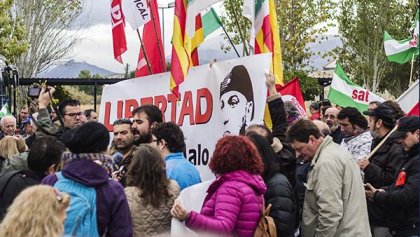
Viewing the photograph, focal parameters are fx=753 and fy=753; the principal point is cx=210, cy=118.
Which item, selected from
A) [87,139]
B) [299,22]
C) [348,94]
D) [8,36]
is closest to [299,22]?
[299,22]

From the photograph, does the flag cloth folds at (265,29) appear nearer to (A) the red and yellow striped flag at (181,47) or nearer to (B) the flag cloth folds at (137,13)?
(A) the red and yellow striped flag at (181,47)

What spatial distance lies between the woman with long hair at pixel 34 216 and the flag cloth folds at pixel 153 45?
16.8 ft

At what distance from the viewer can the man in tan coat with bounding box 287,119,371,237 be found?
5.72 meters

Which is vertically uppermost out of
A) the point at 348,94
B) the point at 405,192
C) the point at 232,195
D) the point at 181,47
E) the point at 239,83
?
the point at 181,47

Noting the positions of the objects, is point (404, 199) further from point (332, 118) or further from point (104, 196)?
point (332, 118)

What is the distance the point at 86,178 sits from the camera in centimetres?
466

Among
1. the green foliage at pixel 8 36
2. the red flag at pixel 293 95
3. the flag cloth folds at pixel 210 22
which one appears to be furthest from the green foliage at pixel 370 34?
the flag cloth folds at pixel 210 22

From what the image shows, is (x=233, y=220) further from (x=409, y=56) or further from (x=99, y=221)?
(x=409, y=56)

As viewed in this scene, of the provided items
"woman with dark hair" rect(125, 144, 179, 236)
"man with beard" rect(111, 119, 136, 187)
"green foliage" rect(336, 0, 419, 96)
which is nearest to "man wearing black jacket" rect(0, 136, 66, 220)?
"woman with dark hair" rect(125, 144, 179, 236)

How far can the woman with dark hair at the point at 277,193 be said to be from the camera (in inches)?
217

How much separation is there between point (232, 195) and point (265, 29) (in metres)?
3.15

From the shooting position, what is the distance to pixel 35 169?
5.57 m

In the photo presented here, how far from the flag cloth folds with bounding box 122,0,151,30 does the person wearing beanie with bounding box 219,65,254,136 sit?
73.6 inches

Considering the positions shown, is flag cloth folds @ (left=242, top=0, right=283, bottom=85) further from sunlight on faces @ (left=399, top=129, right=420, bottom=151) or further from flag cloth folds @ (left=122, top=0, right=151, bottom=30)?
sunlight on faces @ (left=399, top=129, right=420, bottom=151)
